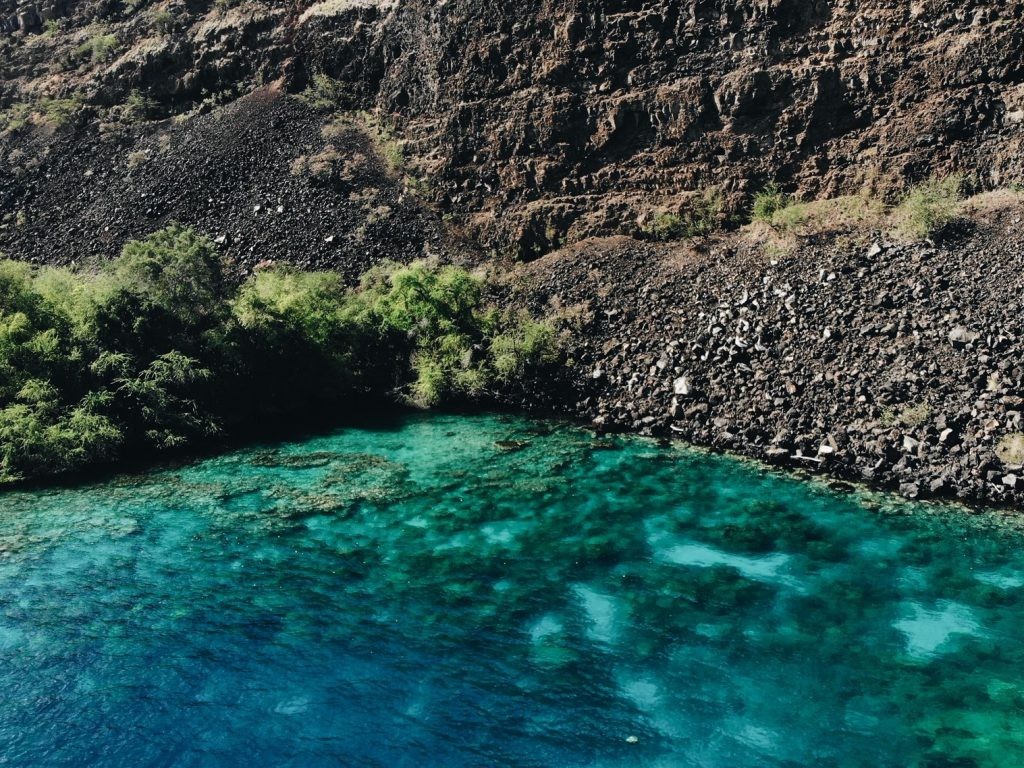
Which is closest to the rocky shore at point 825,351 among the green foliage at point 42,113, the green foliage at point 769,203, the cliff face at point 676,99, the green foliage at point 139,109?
the green foliage at point 769,203

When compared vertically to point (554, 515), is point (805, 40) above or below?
above

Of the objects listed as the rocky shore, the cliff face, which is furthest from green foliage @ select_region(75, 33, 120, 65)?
the rocky shore

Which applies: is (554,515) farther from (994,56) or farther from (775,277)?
(994,56)

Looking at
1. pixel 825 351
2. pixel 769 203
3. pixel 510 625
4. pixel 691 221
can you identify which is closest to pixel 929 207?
pixel 769 203

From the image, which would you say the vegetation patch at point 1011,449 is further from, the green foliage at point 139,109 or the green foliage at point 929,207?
the green foliage at point 139,109

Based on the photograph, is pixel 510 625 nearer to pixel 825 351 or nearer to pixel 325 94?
pixel 825 351

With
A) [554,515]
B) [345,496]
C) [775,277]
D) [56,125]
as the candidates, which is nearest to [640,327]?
[775,277]
